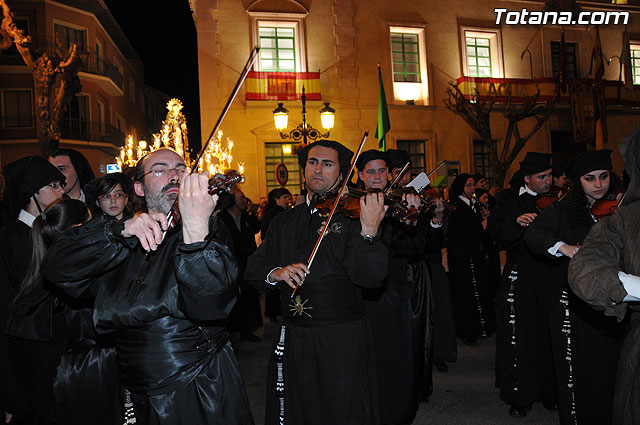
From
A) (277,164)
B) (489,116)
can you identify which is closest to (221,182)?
(277,164)

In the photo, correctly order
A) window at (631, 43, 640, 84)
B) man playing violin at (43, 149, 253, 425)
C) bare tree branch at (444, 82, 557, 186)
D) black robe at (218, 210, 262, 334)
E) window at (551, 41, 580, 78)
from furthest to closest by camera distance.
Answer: window at (631, 43, 640, 84) < window at (551, 41, 580, 78) < bare tree branch at (444, 82, 557, 186) < black robe at (218, 210, 262, 334) < man playing violin at (43, 149, 253, 425)

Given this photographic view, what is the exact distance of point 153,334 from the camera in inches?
91.8

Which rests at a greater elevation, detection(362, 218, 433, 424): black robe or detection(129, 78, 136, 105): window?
detection(129, 78, 136, 105): window

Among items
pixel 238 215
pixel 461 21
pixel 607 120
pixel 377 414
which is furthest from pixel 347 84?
pixel 377 414

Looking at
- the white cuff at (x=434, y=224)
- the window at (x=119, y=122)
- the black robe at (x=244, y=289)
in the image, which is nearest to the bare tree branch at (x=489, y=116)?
the black robe at (x=244, y=289)

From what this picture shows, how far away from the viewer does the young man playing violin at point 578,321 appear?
3.82 metres

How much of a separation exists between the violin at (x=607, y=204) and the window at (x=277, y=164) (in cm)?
1527

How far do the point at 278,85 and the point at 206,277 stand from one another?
680 inches

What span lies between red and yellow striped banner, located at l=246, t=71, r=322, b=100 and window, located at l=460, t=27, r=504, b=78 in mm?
7317

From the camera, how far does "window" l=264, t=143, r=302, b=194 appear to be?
62.2 ft

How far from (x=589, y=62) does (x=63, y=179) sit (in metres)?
24.7

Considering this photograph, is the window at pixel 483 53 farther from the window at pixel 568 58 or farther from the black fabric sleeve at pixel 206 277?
the black fabric sleeve at pixel 206 277

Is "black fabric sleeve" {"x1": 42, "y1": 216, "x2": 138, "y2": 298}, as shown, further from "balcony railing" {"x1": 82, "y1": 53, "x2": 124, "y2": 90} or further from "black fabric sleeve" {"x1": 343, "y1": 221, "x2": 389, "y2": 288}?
"balcony railing" {"x1": 82, "y1": 53, "x2": 124, "y2": 90}
